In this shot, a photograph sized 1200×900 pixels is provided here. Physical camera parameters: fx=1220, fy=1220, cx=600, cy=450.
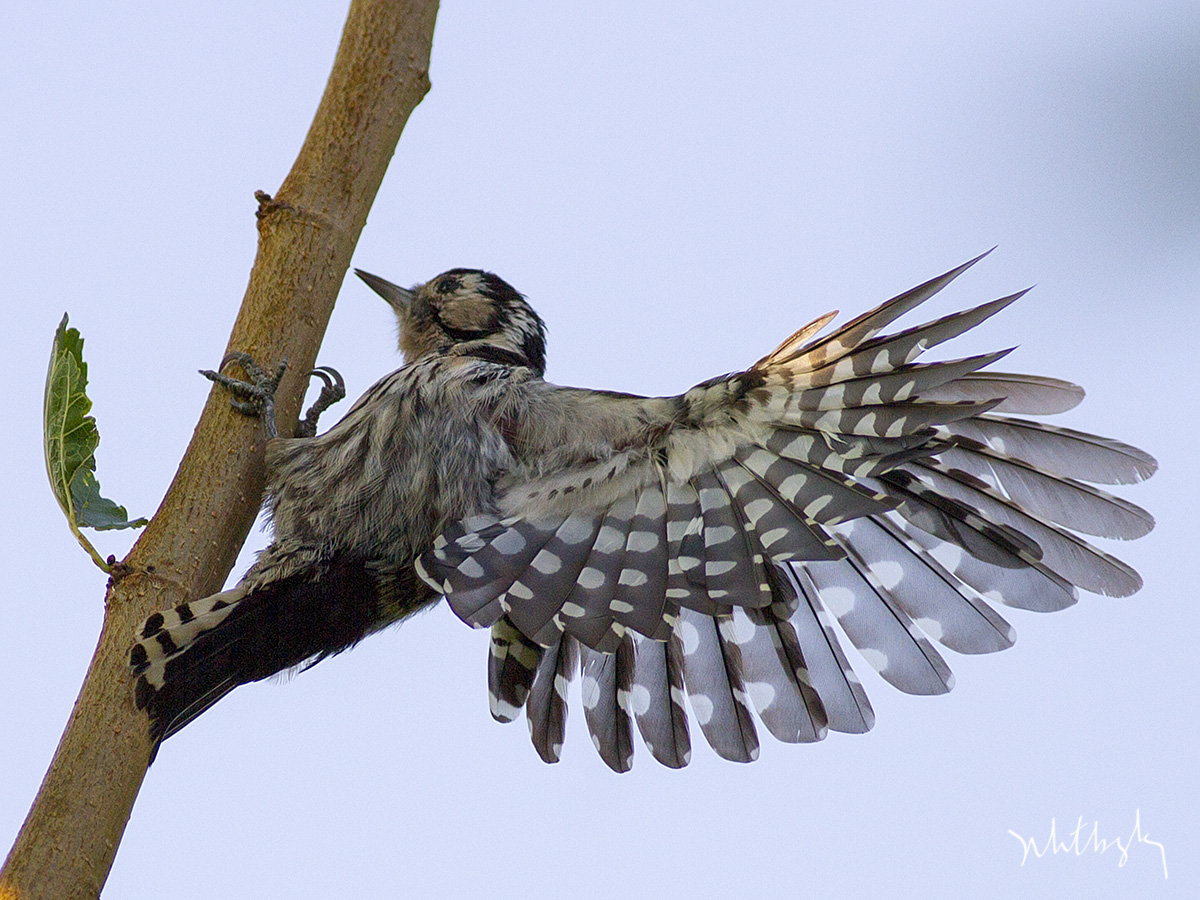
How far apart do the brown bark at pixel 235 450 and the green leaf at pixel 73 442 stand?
91mm

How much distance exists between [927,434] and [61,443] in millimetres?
1465

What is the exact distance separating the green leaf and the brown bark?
0.09 metres

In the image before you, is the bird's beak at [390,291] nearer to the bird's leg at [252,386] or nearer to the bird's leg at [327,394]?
the bird's leg at [327,394]

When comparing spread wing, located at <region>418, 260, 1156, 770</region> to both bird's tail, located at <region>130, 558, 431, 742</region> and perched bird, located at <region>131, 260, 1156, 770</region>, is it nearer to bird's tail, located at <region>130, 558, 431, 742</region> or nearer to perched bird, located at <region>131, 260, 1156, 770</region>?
perched bird, located at <region>131, 260, 1156, 770</region>

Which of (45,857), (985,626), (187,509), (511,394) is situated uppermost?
(511,394)

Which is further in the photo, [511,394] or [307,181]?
[511,394]

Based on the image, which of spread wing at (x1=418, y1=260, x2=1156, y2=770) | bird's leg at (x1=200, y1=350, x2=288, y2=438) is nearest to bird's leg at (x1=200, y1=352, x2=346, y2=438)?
bird's leg at (x1=200, y1=350, x2=288, y2=438)

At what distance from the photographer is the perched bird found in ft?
7.02

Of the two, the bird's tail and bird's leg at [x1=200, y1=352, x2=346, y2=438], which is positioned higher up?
bird's leg at [x1=200, y1=352, x2=346, y2=438]

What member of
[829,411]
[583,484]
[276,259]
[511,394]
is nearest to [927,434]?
[829,411]

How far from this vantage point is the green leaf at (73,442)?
198 cm

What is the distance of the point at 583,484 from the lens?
8.13 feet

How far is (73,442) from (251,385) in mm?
305

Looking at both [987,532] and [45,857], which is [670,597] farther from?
[45,857]
